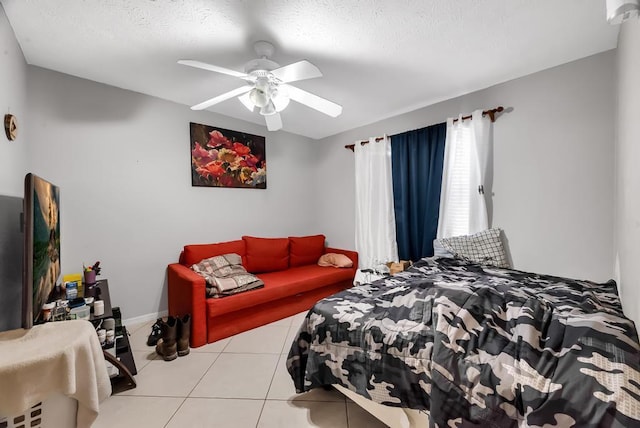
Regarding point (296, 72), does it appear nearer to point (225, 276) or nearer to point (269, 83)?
point (269, 83)

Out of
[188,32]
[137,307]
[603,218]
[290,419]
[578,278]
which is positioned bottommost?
[290,419]

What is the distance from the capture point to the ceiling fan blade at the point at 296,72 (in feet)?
5.51

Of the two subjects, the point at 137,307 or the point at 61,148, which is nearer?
the point at 61,148

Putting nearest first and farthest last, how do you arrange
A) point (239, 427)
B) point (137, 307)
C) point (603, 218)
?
point (239, 427), point (603, 218), point (137, 307)

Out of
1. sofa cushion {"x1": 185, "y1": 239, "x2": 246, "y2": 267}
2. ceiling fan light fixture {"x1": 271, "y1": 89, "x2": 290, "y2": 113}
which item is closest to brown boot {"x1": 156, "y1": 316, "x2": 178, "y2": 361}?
sofa cushion {"x1": 185, "y1": 239, "x2": 246, "y2": 267}

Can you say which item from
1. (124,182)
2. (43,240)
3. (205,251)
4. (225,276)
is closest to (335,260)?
(225,276)

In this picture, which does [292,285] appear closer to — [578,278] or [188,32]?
[188,32]

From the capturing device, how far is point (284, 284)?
113 inches

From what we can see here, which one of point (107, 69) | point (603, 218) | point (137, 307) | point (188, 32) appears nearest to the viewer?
point (188, 32)

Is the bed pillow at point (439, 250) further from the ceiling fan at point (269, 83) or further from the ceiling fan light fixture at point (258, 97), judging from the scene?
the ceiling fan light fixture at point (258, 97)

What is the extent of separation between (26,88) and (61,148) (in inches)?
19.1

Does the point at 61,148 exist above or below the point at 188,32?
below

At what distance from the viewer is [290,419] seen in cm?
152

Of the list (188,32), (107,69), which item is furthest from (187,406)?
(107,69)
